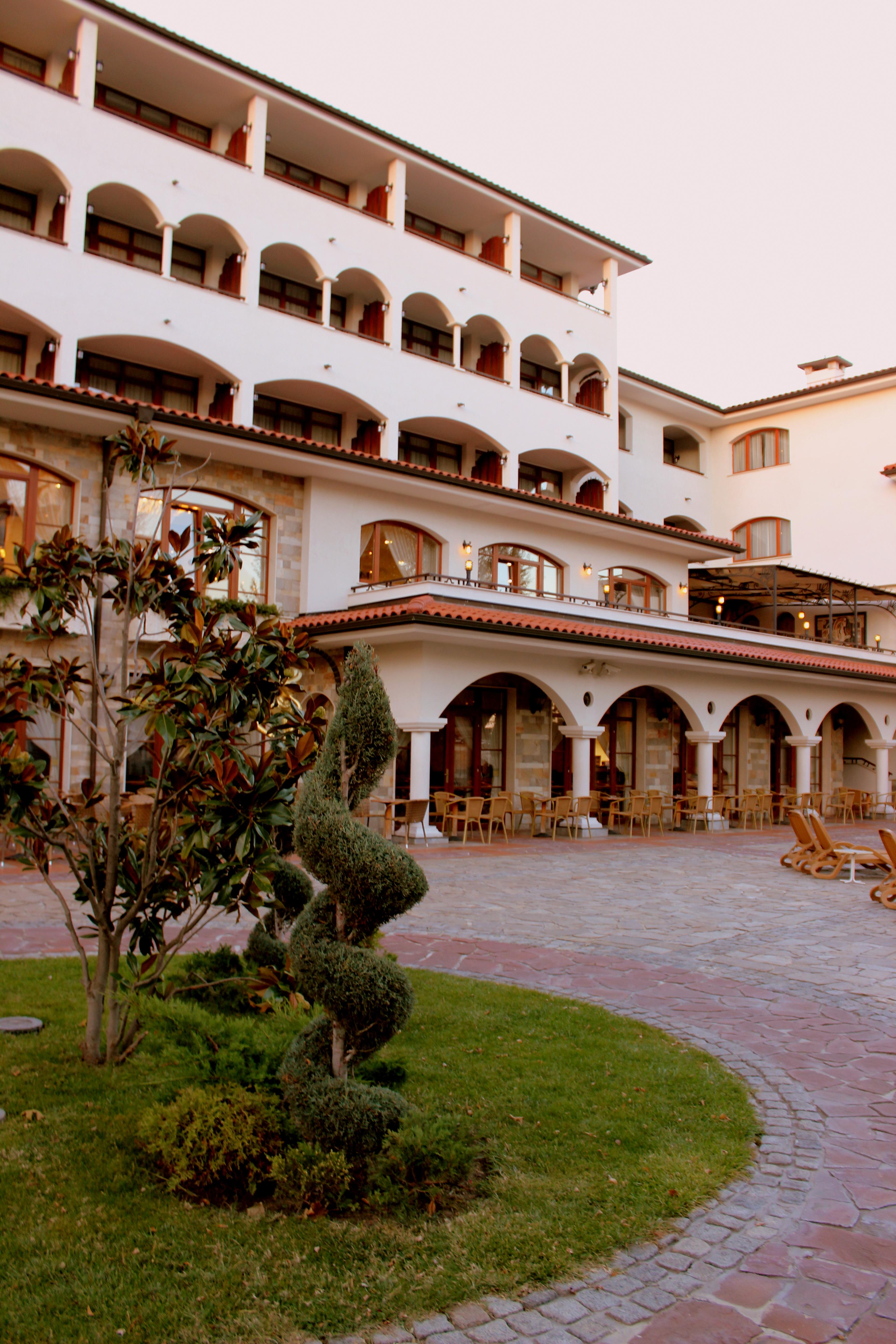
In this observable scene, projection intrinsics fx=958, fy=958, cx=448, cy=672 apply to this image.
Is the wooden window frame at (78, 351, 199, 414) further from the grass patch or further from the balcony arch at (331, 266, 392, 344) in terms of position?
the grass patch

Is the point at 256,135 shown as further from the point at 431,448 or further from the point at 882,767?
the point at 882,767

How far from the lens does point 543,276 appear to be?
26.6 meters

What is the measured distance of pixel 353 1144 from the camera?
13.0 ft

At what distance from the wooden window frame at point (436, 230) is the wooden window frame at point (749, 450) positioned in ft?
41.0

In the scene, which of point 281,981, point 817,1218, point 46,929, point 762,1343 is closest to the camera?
point 762,1343

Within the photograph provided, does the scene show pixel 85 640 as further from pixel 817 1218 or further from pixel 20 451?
pixel 817 1218

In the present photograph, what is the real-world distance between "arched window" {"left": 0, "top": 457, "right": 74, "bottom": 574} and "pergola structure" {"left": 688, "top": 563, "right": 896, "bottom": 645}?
14.8 metres

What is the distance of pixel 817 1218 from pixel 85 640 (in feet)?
48.2

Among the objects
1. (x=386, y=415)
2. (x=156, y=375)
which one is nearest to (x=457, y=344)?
(x=386, y=415)

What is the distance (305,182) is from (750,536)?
18098 millimetres

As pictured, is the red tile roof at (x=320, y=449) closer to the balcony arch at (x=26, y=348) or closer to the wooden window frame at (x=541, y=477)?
the balcony arch at (x=26, y=348)

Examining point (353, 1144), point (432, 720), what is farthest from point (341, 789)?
point (432, 720)

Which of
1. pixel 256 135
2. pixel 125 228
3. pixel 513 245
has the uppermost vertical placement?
pixel 513 245

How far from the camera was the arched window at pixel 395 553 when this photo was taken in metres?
20.0
